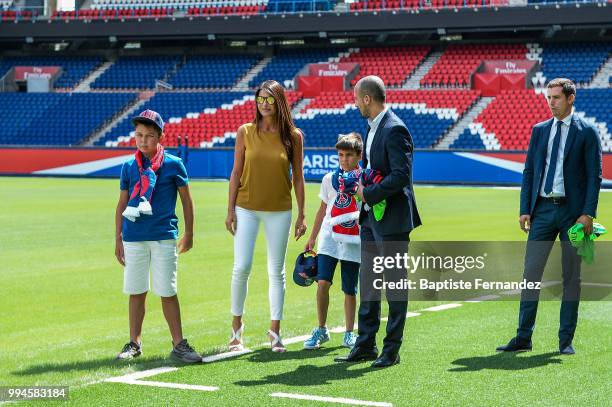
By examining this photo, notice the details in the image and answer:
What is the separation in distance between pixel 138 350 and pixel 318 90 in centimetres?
4387

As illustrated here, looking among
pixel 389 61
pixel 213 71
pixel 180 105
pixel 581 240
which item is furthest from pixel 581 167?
pixel 213 71

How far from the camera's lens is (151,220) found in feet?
25.6

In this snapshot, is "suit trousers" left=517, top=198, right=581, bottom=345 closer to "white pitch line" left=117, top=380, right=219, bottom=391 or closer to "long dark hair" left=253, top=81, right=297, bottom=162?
"long dark hair" left=253, top=81, right=297, bottom=162

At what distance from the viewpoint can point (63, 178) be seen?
4444 cm

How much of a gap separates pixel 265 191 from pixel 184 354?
1.48 metres

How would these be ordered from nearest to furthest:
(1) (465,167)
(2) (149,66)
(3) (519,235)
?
1. (3) (519,235)
2. (1) (465,167)
3. (2) (149,66)

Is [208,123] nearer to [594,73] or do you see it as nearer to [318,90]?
[318,90]

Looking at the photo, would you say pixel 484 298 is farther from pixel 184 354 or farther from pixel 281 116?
pixel 184 354

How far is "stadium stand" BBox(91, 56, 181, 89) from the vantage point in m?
55.9

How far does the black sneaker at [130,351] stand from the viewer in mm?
7852

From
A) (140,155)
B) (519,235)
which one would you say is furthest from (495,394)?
(519,235)

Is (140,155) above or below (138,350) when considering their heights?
above

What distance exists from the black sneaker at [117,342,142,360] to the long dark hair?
1.95 meters

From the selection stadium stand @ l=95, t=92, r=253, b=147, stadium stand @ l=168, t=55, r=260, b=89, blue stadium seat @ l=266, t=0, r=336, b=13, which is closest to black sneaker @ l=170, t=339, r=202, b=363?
stadium stand @ l=95, t=92, r=253, b=147
